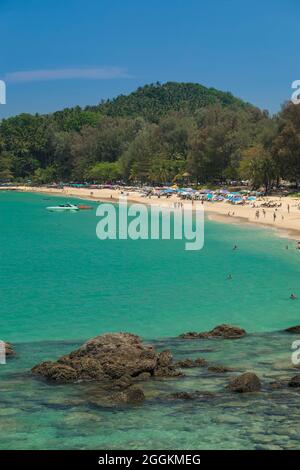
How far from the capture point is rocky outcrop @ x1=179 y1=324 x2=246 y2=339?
29.6 meters

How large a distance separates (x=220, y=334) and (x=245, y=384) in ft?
28.1

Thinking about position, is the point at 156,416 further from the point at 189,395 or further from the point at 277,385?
the point at 277,385

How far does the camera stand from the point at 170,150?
5714 inches

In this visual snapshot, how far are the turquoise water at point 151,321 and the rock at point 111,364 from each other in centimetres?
72

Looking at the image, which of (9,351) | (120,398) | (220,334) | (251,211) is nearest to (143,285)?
(220,334)

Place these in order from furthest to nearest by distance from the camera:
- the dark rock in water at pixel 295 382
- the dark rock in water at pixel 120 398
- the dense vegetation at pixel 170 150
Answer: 1. the dense vegetation at pixel 170 150
2. the dark rock in water at pixel 295 382
3. the dark rock in water at pixel 120 398

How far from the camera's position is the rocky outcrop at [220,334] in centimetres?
2964

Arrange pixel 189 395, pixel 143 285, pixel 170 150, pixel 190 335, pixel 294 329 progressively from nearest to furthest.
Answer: pixel 189 395 → pixel 190 335 → pixel 294 329 → pixel 143 285 → pixel 170 150

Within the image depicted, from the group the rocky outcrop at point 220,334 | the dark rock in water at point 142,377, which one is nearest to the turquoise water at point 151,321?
the dark rock in water at point 142,377

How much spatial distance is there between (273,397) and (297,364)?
13.5 ft

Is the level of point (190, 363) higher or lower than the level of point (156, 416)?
higher

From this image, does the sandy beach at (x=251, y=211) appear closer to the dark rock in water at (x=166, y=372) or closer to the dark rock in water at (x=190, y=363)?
the dark rock in water at (x=190, y=363)

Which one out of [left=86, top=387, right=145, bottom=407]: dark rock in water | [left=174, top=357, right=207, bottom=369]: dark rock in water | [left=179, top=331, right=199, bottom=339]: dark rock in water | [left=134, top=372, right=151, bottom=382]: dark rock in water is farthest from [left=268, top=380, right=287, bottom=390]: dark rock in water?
[left=179, top=331, right=199, bottom=339]: dark rock in water
